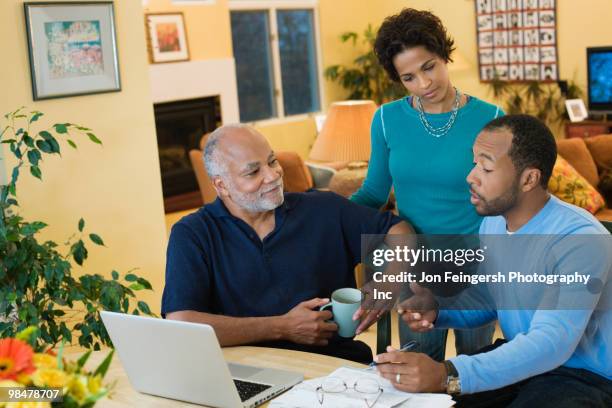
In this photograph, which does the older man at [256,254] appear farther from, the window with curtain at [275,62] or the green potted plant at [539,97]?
the window with curtain at [275,62]

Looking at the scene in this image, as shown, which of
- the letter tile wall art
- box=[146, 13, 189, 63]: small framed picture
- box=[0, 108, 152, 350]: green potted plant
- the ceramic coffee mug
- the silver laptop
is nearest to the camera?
the silver laptop

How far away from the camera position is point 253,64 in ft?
27.5

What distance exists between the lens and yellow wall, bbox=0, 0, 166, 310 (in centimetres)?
304

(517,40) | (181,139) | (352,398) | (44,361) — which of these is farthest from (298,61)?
(44,361)

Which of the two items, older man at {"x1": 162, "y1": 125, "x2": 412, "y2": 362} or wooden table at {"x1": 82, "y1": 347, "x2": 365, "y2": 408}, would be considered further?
older man at {"x1": 162, "y1": 125, "x2": 412, "y2": 362}

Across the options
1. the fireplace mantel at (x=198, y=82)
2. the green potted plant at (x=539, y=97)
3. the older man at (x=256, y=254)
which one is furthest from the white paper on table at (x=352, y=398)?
the green potted plant at (x=539, y=97)

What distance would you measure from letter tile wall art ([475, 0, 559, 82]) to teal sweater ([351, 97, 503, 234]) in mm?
5897

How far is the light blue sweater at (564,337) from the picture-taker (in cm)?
164

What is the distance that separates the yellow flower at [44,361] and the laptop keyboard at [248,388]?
0.57m

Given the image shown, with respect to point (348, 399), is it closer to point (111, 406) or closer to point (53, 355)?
point (111, 406)

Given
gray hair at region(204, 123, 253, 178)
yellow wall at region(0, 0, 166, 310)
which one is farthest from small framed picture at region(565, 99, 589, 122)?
gray hair at region(204, 123, 253, 178)

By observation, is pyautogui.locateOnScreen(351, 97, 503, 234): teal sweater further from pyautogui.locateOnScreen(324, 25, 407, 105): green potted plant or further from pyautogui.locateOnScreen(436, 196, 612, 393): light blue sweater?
pyautogui.locateOnScreen(324, 25, 407, 105): green potted plant

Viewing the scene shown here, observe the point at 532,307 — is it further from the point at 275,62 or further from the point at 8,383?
the point at 275,62

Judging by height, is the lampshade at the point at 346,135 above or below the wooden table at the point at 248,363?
above
